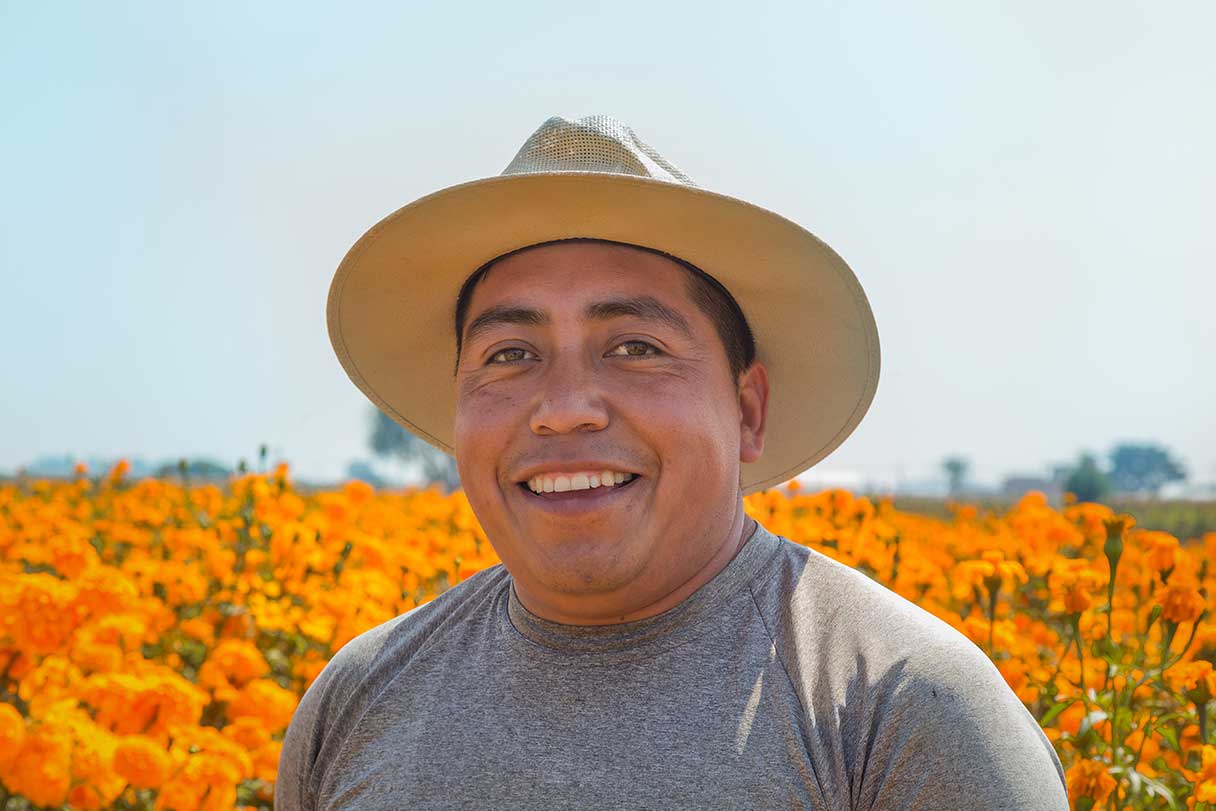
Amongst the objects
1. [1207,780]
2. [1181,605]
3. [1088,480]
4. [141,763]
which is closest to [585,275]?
[141,763]

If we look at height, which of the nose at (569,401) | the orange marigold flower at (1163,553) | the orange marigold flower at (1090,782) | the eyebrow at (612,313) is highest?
the eyebrow at (612,313)

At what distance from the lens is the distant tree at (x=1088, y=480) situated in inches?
1606

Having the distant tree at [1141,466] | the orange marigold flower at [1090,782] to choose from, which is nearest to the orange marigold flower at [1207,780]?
the orange marigold flower at [1090,782]

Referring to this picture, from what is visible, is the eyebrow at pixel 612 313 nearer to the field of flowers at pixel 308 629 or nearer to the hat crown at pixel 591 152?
the hat crown at pixel 591 152

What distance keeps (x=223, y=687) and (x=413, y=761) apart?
1.09m

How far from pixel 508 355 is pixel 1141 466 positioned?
8879 centimetres

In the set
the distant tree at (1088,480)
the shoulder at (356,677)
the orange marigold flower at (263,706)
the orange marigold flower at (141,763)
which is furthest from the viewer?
the distant tree at (1088,480)

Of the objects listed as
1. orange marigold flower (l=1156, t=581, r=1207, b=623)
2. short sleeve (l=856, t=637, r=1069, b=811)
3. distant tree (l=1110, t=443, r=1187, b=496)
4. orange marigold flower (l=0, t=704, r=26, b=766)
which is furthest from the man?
distant tree (l=1110, t=443, r=1187, b=496)

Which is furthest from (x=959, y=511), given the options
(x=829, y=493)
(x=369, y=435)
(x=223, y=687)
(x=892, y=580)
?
(x=369, y=435)

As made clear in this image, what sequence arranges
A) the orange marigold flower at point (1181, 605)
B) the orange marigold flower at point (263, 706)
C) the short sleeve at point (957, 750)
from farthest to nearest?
1. the orange marigold flower at point (263, 706)
2. the orange marigold flower at point (1181, 605)
3. the short sleeve at point (957, 750)

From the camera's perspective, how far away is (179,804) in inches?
74.0

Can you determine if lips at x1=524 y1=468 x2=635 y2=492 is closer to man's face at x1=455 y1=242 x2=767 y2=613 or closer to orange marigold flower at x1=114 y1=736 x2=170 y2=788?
man's face at x1=455 y1=242 x2=767 y2=613

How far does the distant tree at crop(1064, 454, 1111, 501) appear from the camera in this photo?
134 ft

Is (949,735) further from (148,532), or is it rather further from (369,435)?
(369,435)
